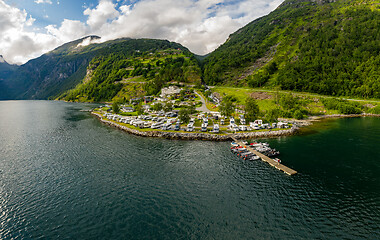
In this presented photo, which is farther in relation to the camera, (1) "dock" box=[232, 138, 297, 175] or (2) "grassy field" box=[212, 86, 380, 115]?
(2) "grassy field" box=[212, 86, 380, 115]

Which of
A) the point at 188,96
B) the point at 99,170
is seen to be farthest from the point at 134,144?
the point at 188,96

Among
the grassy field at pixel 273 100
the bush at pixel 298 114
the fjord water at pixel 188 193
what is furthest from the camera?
the grassy field at pixel 273 100

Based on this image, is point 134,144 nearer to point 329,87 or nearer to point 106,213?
point 106,213

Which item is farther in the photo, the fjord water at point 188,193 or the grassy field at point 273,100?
the grassy field at point 273,100

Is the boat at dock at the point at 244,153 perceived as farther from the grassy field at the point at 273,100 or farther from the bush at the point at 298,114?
the grassy field at the point at 273,100

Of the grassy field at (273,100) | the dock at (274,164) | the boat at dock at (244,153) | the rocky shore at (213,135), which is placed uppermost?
the grassy field at (273,100)

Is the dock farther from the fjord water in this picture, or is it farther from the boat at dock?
the fjord water

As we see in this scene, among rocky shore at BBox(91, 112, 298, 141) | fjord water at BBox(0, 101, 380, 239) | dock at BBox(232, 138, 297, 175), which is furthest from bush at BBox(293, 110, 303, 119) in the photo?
dock at BBox(232, 138, 297, 175)

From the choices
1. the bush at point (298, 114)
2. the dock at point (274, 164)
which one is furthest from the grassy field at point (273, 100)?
the dock at point (274, 164)

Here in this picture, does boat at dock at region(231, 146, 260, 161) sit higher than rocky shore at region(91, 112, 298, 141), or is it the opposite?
rocky shore at region(91, 112, 298, 141)
